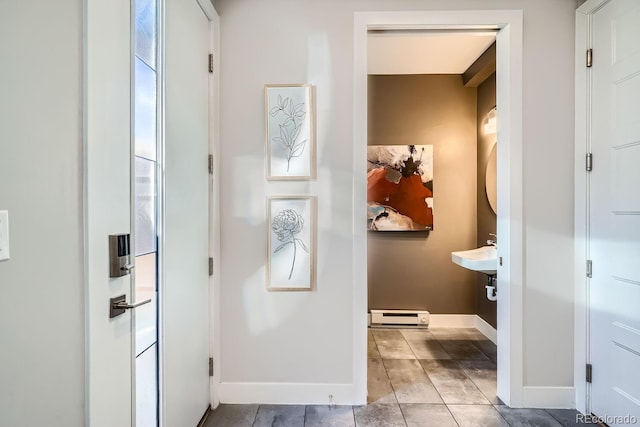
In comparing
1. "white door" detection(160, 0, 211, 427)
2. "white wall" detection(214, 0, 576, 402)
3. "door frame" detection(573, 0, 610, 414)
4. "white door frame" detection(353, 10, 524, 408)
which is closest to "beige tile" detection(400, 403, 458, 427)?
"white door frame" detection(353, 10, 524, 408)

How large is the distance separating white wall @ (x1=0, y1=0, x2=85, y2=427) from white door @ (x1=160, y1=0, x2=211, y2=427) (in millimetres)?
557

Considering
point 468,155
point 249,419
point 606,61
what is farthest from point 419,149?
point 249,419

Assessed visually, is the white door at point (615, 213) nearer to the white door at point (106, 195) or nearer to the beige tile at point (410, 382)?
the beige tile at point (410, 382)

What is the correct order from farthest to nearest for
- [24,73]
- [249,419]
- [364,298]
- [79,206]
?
1. [364,298]
2. [249,419]
3. [79,206]
4. [24,73]

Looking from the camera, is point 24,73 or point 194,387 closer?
point 24,73

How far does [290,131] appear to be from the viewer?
2.10 metres

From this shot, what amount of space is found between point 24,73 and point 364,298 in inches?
72.5

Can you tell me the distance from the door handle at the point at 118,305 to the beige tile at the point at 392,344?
87.2 inches

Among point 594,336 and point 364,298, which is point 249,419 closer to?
point 364,298

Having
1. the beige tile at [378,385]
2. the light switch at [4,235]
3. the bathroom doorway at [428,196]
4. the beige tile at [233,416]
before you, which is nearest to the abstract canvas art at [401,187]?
the bathroom doorway at [428,196]

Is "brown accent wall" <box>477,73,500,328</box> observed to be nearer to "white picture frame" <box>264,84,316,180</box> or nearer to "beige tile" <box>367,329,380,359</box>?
"beige tile" <box>367,329,380,359</box>

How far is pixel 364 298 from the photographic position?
6.86 feet

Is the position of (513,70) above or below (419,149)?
above

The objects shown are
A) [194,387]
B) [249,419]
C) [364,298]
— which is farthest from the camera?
[364,298]
